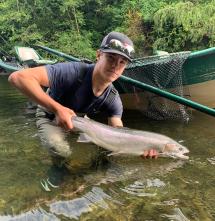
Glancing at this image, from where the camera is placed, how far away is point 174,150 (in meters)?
4.90

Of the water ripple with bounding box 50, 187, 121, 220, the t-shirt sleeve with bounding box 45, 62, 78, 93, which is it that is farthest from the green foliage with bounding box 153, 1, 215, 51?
the water ripple with bounding box 50, 187, 121, 220

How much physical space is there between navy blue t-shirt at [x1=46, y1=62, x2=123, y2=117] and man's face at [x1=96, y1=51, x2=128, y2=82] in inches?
11.0

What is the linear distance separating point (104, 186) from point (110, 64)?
4.25 feet

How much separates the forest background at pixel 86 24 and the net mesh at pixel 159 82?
10.9m

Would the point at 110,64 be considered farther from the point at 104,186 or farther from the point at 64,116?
the point at 104,186

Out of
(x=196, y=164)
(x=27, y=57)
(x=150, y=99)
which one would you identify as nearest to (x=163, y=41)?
(x=27, y=57)

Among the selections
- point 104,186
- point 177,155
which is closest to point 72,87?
point 104,186

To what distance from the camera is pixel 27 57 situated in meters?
11.3

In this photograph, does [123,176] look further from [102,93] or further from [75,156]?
[102,93]

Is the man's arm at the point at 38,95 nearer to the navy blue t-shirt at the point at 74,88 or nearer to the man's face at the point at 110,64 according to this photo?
the navy blue t-shirt at the point at 74,88

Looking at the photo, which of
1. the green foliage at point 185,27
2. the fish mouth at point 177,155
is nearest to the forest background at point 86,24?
the green foliage at point 185,27

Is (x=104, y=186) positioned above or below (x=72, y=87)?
below

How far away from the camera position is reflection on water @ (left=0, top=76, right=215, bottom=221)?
142 inches

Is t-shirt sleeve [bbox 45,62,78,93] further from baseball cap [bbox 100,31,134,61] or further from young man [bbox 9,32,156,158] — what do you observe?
baseball cap [bbox 100,31,134,61]
